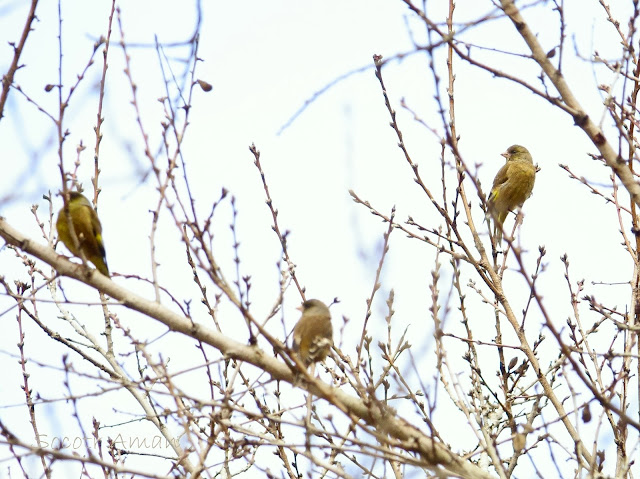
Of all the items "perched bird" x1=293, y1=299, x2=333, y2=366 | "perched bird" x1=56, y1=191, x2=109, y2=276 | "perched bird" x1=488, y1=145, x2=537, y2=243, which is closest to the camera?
"perched bird" x1=293, y1=299, x2=333, y2=366

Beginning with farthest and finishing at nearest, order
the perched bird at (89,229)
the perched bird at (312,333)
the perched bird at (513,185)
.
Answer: the perched bird at (513,185), the perched bird at (89,229), the perched bird at (312,333)

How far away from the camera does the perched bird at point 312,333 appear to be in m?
4.11

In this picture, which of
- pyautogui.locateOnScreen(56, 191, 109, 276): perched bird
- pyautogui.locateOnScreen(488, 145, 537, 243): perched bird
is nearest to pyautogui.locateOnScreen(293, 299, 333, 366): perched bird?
pyautogui.locateOnScreen(56, 191, 109, 276): perched bird

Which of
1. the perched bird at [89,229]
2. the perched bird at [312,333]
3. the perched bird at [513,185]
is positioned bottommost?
the perched bird at [312,333]

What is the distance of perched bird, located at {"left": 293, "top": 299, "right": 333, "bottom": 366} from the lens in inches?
162

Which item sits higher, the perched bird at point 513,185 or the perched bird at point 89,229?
the perched bird at point 513,185

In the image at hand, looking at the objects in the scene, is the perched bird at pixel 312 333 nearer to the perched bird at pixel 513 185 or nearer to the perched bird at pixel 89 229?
the perched bird at pixel 89 229

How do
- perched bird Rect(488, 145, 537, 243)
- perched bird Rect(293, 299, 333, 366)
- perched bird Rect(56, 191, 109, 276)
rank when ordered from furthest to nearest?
perched bird Rect(488, 145, 537, 243), perched bird Rect(56, 191, 109, 276), perched bird Rect(293, 299, 333, 366)

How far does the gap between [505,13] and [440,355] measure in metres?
1.35

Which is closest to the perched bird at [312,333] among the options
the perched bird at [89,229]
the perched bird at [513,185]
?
the perched bird at [89,229]

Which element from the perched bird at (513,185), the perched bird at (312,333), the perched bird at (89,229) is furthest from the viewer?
the perched bird at (513,185)

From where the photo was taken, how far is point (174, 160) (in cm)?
342

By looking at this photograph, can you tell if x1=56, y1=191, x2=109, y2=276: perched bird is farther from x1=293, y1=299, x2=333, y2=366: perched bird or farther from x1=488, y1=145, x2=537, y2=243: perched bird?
x1=488, y1=145, x2=537, y2=243: perched bird

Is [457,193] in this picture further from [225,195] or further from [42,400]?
[42,400]
